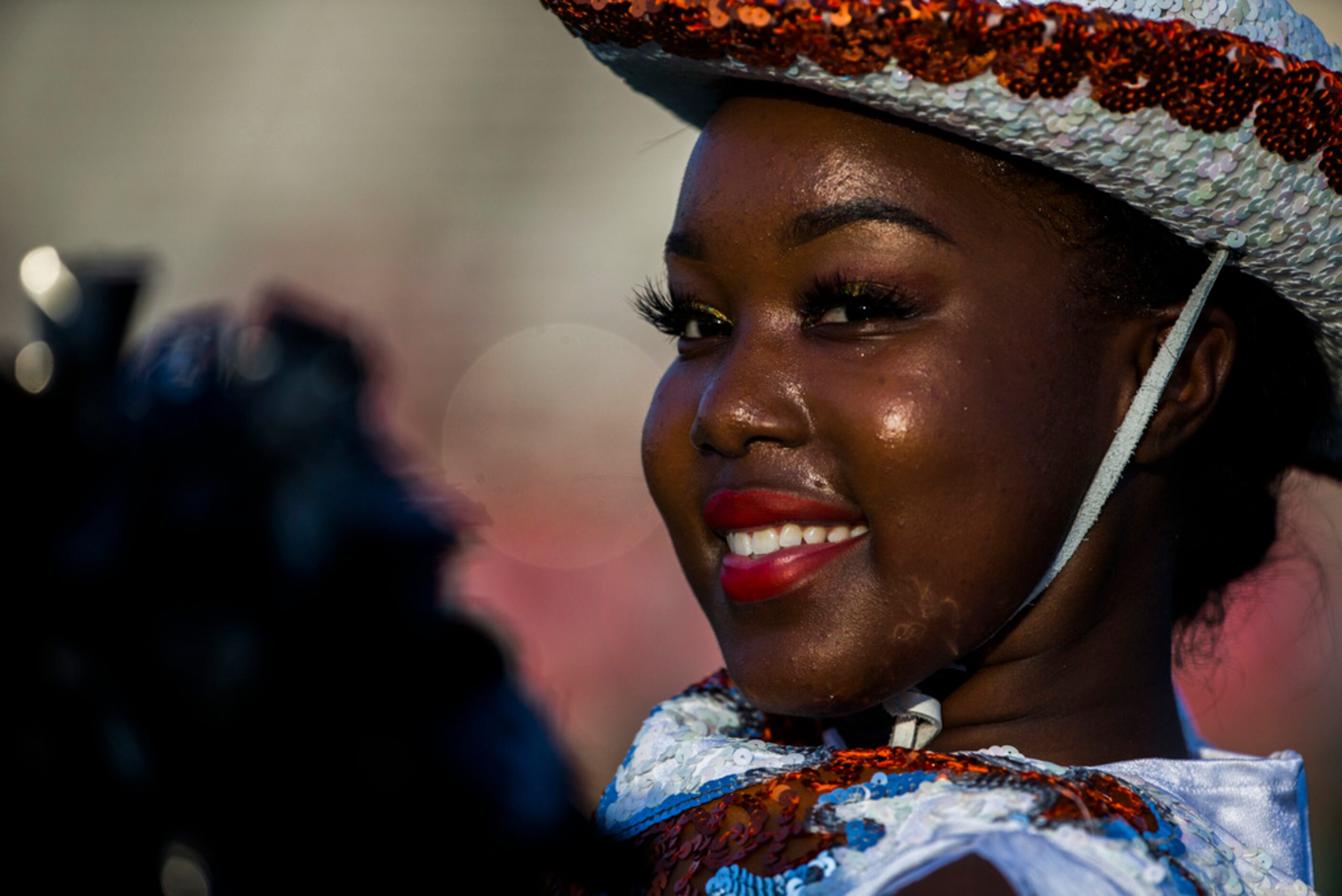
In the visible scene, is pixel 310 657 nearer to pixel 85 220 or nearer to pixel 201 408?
pixel 201 408

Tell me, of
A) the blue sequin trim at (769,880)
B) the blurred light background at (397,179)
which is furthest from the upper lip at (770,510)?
the blurred light background at (397,179)

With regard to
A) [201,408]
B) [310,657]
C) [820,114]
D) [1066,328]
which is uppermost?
[820,114]

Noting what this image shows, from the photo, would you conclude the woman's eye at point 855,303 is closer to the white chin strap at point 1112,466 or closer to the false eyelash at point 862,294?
the false eyelash at point 862,294

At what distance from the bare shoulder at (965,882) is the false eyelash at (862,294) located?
2.02ft

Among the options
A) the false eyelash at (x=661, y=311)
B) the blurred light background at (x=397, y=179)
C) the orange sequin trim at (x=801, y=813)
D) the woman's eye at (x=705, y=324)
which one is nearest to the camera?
the orange sequin trim at (x=801, y=813)

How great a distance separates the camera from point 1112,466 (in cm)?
160

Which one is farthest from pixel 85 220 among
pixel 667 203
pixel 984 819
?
pixel 984 819

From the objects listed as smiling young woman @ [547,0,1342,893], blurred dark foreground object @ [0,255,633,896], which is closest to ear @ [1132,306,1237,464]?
smiling young woman @ [547,0,1342,893]

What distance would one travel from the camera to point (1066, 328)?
1.56 metres

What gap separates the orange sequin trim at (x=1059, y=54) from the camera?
1.42 m

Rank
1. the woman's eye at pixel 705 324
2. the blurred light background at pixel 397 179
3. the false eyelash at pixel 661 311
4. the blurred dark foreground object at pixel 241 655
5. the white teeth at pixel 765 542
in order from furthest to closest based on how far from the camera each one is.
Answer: the blurred light background at pixel 397 179, the false eyelash at pixel 661 311, the woman's eye at pixel 705 324, the white teeth at pixel 765 542, the blurred dark foreground object at pixel 241 655

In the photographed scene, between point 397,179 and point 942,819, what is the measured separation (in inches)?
282

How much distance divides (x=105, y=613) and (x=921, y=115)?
1.02 m

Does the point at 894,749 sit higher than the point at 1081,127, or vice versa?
the point at 1081,127
